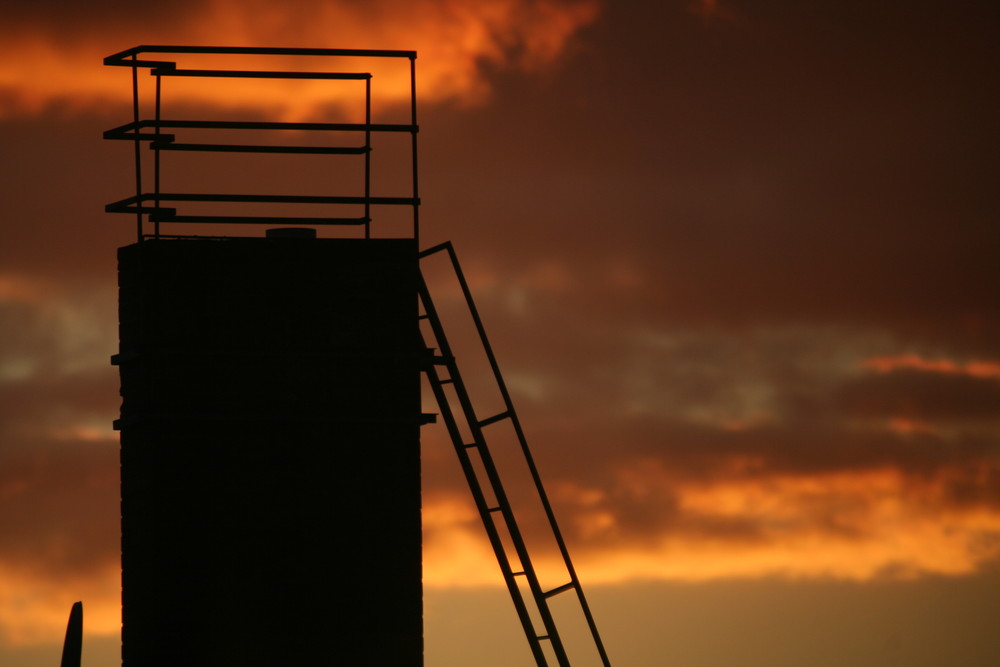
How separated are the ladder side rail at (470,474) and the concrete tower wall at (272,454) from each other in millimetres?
250

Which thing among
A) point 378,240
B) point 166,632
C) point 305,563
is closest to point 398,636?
point 305,563

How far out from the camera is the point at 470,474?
19.2m

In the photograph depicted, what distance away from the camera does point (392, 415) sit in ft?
62.0

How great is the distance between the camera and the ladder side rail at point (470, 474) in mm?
19031

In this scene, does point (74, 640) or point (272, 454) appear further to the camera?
point (74, 640)

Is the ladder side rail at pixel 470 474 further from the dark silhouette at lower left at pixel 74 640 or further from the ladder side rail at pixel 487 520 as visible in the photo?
the dark silhouette at lower left at pixel 74 640

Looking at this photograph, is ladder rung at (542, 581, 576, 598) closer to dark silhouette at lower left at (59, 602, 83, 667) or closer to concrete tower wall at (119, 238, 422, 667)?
concrete tower wall at (119, 238, 422, 667)

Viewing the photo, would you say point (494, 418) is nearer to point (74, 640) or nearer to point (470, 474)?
point (470, 474)

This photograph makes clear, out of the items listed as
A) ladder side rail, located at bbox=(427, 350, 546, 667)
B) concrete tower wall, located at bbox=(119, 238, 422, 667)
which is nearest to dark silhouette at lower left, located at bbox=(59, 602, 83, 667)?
concrete tower wall, located at bbox=(119, 238, 422, 667)

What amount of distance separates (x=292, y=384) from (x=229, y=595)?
2288mm

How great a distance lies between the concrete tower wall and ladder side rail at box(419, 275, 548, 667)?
250 millimetres

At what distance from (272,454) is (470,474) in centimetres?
217

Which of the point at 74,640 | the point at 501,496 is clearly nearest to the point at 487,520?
the point at 501,496

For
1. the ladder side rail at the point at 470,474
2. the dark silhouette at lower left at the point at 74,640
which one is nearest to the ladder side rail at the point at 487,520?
the ladder side rail at the point at 470,474
